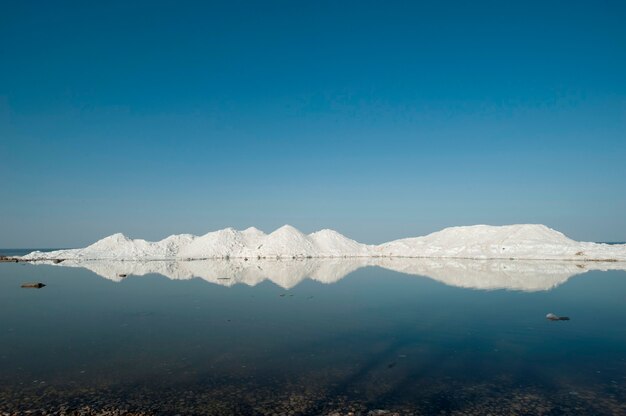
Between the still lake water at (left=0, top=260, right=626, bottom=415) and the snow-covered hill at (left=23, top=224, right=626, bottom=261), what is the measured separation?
130 ft

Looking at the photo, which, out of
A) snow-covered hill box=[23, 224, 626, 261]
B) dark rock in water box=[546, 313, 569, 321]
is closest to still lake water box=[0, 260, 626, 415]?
dark rock in water box=[546, 313, 569, 321]

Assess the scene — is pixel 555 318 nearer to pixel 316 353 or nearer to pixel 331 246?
pixel 316 353

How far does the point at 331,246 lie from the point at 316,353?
202 feet

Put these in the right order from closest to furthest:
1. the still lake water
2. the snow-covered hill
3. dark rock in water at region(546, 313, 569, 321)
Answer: the still lake water
dark rock in water at region(546, 313, 569, 321)
the snow-covered hill

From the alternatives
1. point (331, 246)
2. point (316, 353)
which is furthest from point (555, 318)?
point (331, 246)

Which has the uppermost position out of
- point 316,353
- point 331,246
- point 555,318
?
point 331,246

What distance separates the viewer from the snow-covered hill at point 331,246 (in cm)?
6209

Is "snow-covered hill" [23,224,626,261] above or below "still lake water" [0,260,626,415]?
above

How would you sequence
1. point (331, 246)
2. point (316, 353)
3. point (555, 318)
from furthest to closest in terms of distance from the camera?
point (331, 246) → point (555, 318) → point (316, 353)

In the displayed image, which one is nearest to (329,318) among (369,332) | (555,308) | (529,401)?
(369,332)

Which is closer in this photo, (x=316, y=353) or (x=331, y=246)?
(x=316, y=353)

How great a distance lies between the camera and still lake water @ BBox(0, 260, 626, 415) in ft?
29.5

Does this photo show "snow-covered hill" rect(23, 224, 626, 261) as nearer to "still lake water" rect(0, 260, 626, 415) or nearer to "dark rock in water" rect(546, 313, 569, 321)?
"still lake water" rect(0, 260, 626, 415)

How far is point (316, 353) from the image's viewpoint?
Result: 41.5ft
